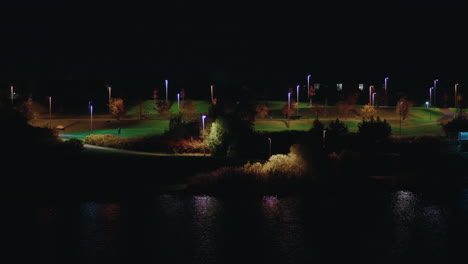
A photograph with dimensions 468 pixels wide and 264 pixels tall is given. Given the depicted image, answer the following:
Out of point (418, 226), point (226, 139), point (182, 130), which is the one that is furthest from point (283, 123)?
point (418, 226)

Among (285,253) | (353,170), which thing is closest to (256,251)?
(285,253)

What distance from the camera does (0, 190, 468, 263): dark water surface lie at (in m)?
18.3

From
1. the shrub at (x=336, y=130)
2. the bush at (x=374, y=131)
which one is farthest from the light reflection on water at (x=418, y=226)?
the bush at (x=374, y=131)

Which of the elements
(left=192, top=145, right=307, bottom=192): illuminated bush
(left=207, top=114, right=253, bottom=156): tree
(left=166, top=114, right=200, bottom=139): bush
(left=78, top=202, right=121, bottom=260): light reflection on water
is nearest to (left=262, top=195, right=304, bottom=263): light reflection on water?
(left=192, top=145, right=307, bottom=192): illuminated bush

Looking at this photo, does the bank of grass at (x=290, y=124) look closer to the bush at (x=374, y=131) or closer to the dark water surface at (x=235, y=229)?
the bush at (x=374, y=131)

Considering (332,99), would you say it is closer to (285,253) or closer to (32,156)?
(32,156)

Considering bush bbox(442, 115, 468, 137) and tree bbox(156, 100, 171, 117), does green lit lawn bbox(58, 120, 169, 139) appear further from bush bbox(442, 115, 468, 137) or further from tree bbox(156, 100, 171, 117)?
bush bbox(442, 115, 468, 137)

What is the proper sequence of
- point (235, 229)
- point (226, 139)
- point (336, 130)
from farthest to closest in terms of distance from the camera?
point (336, 130), point (226, 139), point (235, 229)

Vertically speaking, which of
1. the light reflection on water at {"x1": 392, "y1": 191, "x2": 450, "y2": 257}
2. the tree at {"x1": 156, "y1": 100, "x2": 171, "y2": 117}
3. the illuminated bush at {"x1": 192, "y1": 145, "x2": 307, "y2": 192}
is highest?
the tree at {"x1": 156, "y1": 100, "x2": 171, "y2": 117}

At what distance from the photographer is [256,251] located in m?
18.8

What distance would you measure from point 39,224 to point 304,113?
52910mm

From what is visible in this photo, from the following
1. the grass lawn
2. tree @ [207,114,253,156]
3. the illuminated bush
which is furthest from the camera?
the grass lawn

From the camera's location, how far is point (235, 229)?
71.7 feet

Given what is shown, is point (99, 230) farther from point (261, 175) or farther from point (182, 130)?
point (182, 130)
